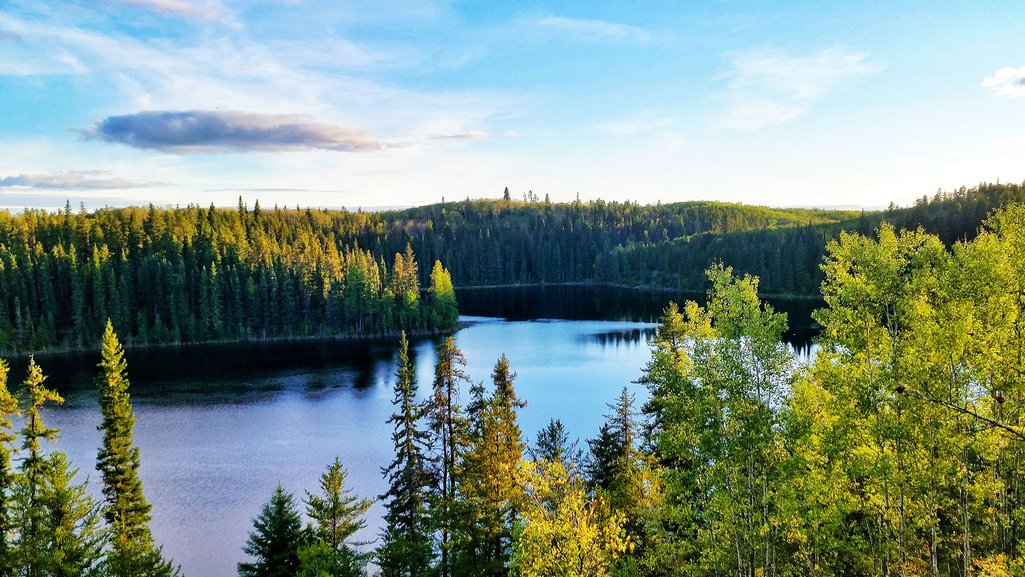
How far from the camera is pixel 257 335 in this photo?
123 metres

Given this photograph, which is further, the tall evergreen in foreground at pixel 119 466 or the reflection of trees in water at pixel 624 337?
the reflection of trees in water at pixel 624 337

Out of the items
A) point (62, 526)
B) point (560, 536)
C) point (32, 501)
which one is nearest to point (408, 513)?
point (62, 526)

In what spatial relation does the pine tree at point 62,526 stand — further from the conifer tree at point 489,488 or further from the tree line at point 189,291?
the tree line at point 189,291

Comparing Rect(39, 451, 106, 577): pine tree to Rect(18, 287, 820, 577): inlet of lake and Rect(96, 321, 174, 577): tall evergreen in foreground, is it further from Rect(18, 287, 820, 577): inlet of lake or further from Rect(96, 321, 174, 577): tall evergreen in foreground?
Rect(18, 287, 820, 577): inlet of lake

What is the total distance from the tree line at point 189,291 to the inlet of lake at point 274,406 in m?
8.01

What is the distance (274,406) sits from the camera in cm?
7200

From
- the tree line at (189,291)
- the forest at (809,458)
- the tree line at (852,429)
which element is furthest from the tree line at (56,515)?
the tree line at (189,291)

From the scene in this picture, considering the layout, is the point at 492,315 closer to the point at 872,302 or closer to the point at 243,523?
the point at 243,523

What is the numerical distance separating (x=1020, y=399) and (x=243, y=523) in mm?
42278

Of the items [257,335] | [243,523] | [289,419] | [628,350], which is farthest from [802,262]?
[243,523]

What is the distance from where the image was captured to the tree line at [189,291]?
118562 millimetres

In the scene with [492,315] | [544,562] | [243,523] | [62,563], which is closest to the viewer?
[544,562]

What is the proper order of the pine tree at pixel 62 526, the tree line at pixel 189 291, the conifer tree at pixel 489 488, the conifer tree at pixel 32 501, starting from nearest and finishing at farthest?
the conifer tree at pixel 32 501
the pine tree at pixel 62 526
the conifer tree at pixel 489 488
the tree line at pixel 189 291

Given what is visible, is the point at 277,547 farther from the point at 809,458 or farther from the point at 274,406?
the point at 274,406
